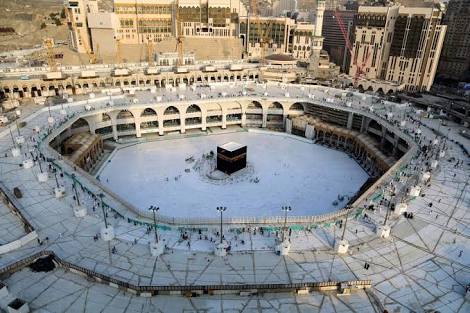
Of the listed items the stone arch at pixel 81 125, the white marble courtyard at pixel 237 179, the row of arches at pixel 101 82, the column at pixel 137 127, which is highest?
the row of arches at pixel 101 82

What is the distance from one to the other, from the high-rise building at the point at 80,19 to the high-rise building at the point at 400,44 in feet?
331

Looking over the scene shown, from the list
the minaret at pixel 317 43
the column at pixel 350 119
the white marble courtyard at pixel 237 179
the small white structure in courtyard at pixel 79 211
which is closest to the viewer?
the small white structure in courtyard at pixel 79 211

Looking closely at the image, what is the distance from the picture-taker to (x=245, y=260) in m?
34.3

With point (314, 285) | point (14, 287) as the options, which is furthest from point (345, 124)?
point (14, 287)

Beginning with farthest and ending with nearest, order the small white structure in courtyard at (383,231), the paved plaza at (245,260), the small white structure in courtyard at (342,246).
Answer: the small white structure in courtyard at (383,231) → the small white structure in courtyard at (342,246) → the paved plaza at (245,260)

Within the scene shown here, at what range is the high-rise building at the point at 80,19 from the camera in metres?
115

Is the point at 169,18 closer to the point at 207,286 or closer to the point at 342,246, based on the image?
the point at 342,246

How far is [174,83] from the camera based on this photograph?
4205 inches

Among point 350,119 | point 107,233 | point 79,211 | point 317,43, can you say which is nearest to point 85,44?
point 317,43

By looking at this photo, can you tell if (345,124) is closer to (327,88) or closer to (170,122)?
(327,88)

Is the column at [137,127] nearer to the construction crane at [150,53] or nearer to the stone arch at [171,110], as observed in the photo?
the stone arch at [171,110]

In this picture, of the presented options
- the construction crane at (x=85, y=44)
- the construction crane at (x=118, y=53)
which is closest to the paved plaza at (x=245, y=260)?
the construction crane at (x=85, y=44)

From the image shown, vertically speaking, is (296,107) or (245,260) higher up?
(296,107)

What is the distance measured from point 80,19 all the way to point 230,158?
87.3 metres
